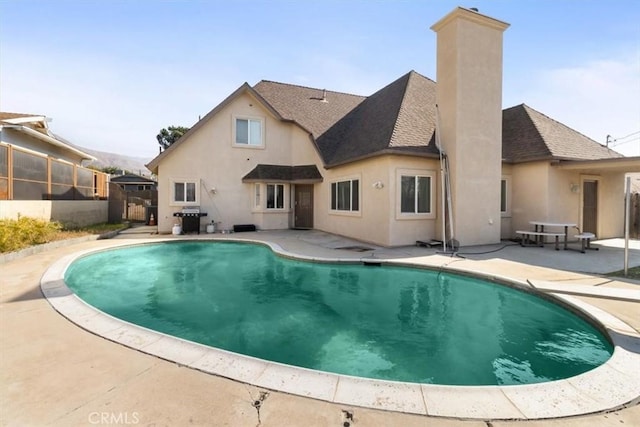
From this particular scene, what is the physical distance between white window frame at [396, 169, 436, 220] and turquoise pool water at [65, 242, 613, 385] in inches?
125

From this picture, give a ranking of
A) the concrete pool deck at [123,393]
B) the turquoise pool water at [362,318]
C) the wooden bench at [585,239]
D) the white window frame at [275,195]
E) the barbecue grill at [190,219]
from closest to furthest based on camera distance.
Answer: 1. the concrete pool deck at [123,393]
2. the turquoise pool water at [362,318]
3. the wooden bench at [585,239]
4. the barbecue grill at [190,219]
5. the white window frame at [275,195]

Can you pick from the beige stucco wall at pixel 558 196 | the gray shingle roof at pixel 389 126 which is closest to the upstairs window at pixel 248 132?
the gray shingle roof at pixel 389 126

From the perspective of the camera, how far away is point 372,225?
11.8 m

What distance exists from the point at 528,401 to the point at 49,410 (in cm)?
414

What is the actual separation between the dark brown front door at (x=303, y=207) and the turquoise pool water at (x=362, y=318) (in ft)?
26.0

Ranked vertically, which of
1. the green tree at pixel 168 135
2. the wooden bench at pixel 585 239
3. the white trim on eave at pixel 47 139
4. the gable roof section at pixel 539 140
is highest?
the green tree at pixel 168 135

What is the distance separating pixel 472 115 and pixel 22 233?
1619 centimetres

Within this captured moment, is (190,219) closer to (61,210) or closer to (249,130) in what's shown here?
(249,130)

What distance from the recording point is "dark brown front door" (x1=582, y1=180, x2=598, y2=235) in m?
13.0

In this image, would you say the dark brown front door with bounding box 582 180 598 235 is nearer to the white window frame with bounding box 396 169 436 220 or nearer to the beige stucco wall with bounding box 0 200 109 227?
the white window frame with bounding box 396 169 436 220

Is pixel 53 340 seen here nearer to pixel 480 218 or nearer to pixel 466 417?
pixel 466 417

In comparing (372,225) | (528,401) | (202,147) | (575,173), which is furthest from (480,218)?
(202,147)

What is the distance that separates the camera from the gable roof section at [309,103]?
17234 millimetres

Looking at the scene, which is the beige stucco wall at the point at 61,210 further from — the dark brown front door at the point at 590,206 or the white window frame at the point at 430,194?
the dark brown front door at the point at 590,206
